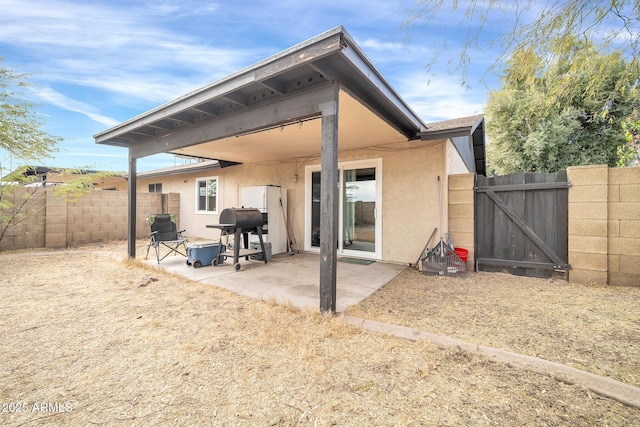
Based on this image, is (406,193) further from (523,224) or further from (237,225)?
(237,225)

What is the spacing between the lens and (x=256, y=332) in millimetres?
2441

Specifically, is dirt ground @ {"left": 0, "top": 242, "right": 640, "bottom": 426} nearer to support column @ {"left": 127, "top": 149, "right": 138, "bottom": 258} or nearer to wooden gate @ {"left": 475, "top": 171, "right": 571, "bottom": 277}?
wooden gate @ {"left": 475, "top": 171, "right": 571, "bottom": 277}

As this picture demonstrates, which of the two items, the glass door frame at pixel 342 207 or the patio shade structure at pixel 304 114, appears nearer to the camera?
the patio shade structure at pixel 304 114

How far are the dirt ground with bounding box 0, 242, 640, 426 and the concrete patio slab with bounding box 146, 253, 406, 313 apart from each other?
259 millimetres

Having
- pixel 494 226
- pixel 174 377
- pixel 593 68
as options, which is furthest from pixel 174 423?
pixel 494 226

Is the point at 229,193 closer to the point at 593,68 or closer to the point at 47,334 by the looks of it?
the point at 47,334

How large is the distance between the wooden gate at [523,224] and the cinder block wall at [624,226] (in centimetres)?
49

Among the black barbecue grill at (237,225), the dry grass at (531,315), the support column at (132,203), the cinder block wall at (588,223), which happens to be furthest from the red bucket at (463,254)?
the support column at (132,203)

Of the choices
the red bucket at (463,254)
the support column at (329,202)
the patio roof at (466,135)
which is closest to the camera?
the support column at (329,202)

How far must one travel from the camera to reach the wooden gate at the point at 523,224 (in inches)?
167

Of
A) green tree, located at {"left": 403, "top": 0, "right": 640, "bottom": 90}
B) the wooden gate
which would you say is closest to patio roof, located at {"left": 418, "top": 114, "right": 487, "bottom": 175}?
the wooden gate

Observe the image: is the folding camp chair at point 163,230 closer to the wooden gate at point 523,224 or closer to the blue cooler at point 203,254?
the blue cooler at point 203,254

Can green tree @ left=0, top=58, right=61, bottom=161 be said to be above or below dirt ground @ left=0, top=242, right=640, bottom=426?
above

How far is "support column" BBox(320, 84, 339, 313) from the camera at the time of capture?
2725 mm
